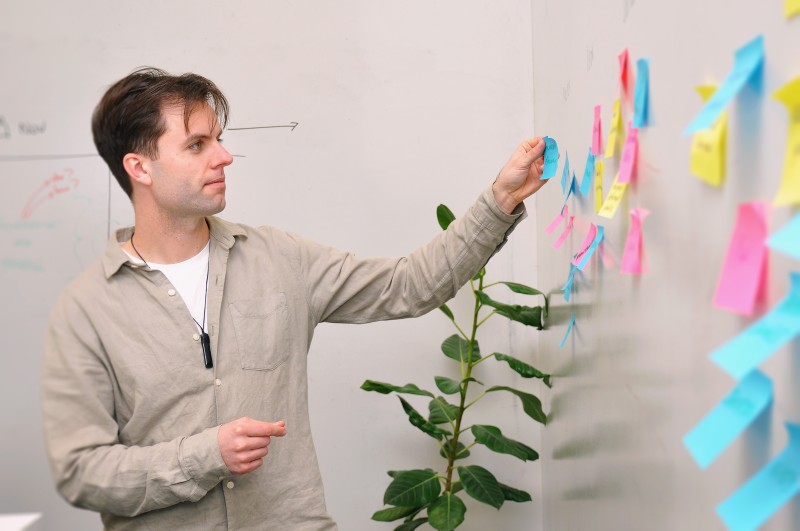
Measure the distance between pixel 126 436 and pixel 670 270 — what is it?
110 cm

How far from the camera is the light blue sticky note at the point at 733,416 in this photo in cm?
57

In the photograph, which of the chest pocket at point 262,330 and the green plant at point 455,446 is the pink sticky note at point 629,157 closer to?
the chest pocket at point 262,330

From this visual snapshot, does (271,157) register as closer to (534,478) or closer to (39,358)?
(39,358)

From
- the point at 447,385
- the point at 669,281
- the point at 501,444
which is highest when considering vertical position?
the point at 669,281

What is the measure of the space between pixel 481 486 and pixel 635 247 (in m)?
1.30

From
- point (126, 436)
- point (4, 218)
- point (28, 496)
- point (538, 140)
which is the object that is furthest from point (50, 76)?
point (538, 140)

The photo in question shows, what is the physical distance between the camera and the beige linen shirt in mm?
1435

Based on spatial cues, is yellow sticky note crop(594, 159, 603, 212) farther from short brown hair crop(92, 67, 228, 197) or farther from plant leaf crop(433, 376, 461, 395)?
plant leaf crop(433, 376, 461, 395)

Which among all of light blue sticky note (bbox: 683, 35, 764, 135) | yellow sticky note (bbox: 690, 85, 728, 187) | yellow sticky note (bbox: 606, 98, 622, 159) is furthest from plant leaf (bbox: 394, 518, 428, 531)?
light blue sticky note (bbox: 683, 35, 764, 135)

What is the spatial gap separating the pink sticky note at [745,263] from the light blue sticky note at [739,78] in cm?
7

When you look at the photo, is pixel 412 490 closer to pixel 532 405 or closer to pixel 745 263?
pixel 532 405

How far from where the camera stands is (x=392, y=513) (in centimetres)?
215

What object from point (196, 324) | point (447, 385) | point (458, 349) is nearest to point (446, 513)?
point (447, 385)

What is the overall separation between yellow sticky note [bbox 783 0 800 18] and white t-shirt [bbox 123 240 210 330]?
1244 millimetres
